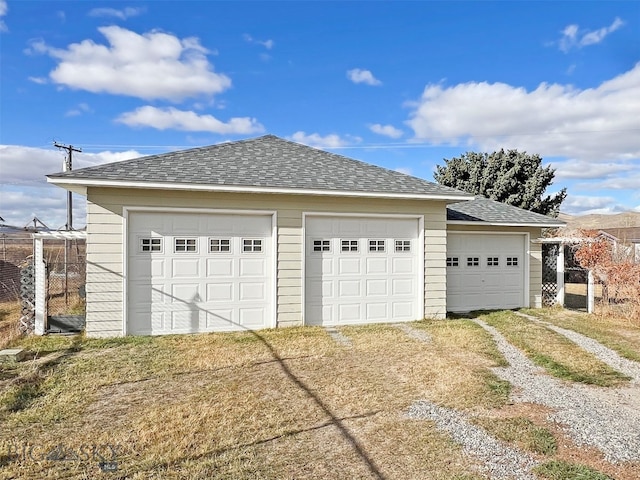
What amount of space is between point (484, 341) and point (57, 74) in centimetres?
1534

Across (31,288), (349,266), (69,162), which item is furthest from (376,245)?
(69,162)

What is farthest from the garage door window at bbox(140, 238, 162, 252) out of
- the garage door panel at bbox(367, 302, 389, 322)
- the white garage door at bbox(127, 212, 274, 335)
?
the garage door panel at bbox(367, 302, 389, 322)

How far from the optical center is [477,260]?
1070 centimetres

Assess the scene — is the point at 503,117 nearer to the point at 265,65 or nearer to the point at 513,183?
the point at 513,183

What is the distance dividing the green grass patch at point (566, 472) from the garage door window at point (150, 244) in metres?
6.82

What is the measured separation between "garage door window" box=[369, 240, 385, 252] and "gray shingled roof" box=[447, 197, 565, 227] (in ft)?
7.66

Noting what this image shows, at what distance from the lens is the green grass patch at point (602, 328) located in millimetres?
7127

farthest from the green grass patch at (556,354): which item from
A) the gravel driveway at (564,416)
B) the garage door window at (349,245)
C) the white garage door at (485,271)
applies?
the garage door window at (349,245)

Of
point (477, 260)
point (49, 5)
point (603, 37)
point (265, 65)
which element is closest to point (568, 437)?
point (477, 260)

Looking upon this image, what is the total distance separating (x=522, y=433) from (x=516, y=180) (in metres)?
18.5

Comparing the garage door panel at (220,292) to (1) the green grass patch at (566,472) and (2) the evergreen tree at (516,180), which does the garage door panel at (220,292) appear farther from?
(2) the evergreen tree at (516,180)

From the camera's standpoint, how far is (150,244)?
7.62 meters

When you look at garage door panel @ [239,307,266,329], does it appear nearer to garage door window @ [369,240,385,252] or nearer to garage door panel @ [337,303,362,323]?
garage door panel @ [337,303,362,323]

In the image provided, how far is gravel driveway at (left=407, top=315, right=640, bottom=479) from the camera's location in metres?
3.24
